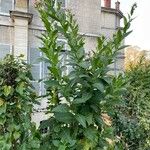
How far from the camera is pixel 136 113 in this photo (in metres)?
8.98

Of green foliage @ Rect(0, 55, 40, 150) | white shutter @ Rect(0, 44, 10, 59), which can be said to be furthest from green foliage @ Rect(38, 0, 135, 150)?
white shutter @ Rect(0, 44, 10, 59)

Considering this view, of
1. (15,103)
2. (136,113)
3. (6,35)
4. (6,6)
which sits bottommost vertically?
(136,113)

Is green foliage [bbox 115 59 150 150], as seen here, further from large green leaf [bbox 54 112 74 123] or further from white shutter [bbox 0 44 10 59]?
white shutter [bbox 0 44 10 59]

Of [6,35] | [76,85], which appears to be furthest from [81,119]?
[6,35]

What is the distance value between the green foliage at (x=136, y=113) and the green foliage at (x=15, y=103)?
4.05m

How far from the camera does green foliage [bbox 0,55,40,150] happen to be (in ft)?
15.0

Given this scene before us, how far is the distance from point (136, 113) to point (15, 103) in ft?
15.3

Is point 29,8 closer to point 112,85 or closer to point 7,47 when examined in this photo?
point 7,47

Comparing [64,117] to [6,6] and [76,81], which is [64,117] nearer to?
[76,81]

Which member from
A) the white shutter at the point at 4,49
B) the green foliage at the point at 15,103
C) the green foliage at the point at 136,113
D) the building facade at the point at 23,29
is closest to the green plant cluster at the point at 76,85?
the green foliage at the point at 15,103

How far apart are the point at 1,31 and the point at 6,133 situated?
48.3ft

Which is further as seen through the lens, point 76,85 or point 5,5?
point 5,5

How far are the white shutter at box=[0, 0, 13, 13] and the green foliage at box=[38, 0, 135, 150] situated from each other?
16.0 metres

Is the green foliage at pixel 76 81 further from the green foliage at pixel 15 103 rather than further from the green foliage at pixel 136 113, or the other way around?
the green foliage at pixel 136 113
